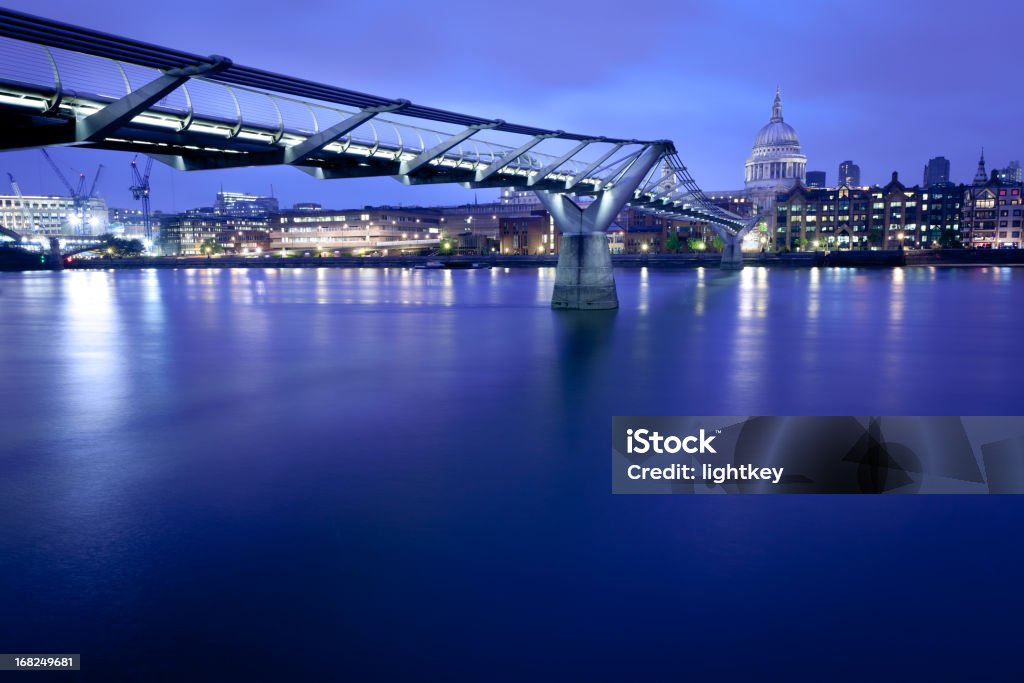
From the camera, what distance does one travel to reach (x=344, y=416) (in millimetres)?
18250

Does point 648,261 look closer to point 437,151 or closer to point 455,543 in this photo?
point 437,151

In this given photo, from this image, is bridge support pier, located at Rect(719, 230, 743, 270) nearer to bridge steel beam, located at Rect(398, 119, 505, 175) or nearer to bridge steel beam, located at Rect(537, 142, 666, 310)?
bridge steel beam, located at Rect(537, 142, 666, 310)

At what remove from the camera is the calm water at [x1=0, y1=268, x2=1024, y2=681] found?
7375mm

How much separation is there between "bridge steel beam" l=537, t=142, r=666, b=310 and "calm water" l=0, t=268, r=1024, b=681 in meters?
20.4

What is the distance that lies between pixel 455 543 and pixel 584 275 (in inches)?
1457

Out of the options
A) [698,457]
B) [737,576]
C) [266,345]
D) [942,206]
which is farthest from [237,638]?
[942,206]

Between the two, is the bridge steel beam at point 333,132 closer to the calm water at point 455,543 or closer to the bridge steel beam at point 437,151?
the bridge steel beam at point 437,151

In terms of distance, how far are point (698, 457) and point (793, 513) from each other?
3.10m

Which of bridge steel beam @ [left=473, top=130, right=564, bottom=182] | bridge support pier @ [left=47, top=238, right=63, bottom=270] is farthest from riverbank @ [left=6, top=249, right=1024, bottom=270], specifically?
bridge steel beam @ [left=473, top=130, right=564, bottom=182]

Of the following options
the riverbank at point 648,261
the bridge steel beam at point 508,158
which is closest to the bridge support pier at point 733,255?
the riverbank at point 648,261

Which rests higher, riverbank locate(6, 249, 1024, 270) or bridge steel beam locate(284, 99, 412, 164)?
bridge steel beam locate(284, 99, 412, 164)

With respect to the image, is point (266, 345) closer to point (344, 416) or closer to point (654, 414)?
point (344, 416)

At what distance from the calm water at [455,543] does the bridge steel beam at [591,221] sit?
2044 centimetres

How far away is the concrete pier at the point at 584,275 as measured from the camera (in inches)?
1722
